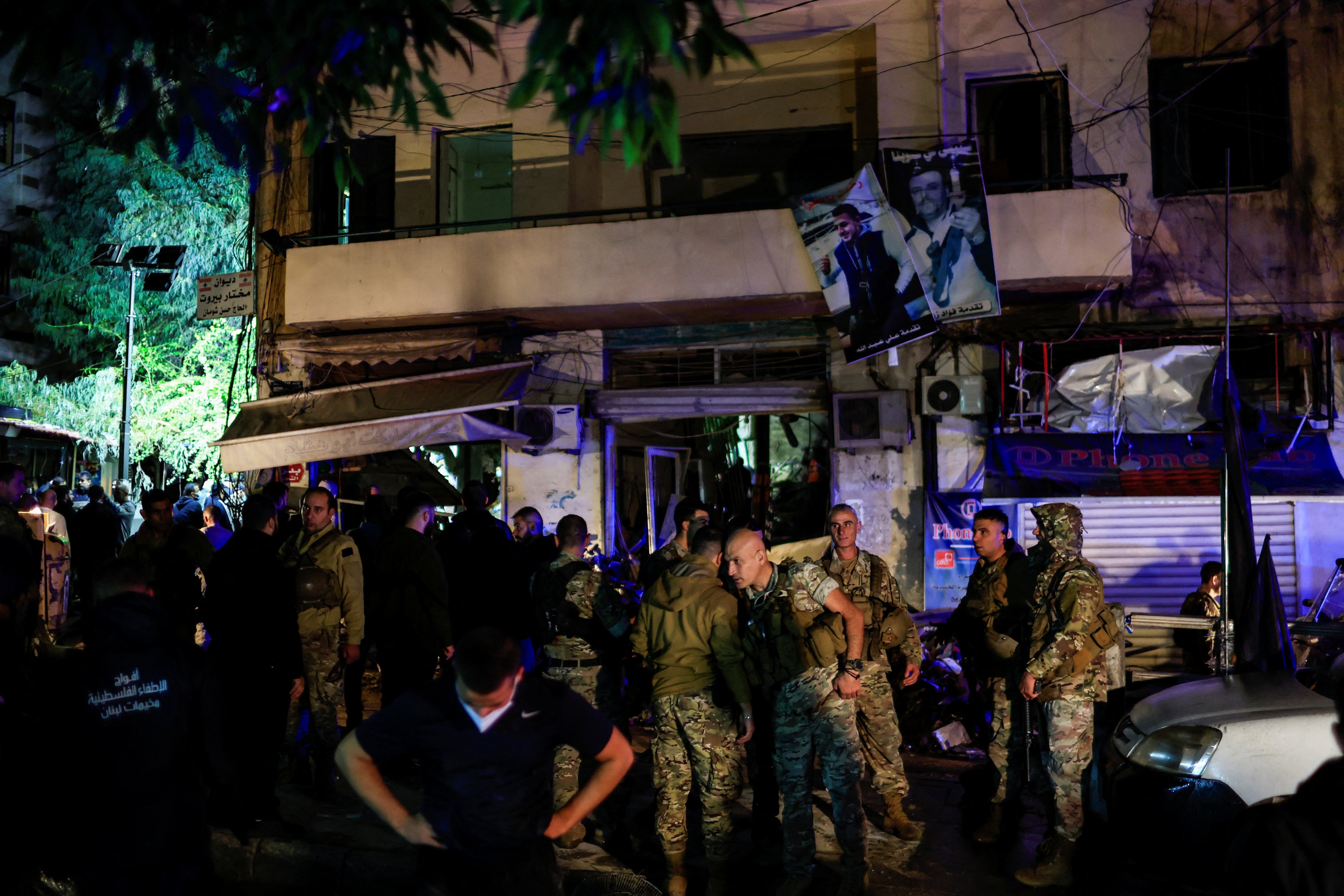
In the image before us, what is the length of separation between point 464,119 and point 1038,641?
10.7 m

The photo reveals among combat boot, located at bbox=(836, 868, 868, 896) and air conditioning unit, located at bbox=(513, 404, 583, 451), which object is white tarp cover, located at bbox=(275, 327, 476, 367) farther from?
combat boot, located at bbox=(836, 868, 868, 896)

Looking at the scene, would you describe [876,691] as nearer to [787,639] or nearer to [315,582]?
[787,639]

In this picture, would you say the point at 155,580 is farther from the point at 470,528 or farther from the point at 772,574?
the point at 772,574

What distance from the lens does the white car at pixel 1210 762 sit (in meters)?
4.77

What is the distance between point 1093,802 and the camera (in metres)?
6.43

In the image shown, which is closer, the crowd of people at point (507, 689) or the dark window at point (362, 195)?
the crowd of people at point (507, 689)

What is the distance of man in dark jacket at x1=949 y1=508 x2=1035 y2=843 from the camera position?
644cm

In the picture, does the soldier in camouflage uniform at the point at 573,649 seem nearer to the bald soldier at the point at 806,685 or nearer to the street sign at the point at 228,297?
the bald soldier at the point at 806,685

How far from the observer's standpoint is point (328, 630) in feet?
21.9

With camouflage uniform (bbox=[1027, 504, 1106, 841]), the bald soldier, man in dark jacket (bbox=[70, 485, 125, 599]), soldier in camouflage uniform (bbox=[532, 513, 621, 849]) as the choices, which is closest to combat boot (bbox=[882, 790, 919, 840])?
the bald soldier

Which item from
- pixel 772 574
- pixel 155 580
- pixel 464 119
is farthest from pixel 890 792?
pixel 464 119

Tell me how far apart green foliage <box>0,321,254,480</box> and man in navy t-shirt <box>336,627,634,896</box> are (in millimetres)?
23548

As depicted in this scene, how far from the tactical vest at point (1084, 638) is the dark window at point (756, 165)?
8351 millimetres

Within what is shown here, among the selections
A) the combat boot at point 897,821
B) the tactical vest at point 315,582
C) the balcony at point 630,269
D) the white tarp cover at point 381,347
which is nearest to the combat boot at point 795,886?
the combat boot at point 897,821
